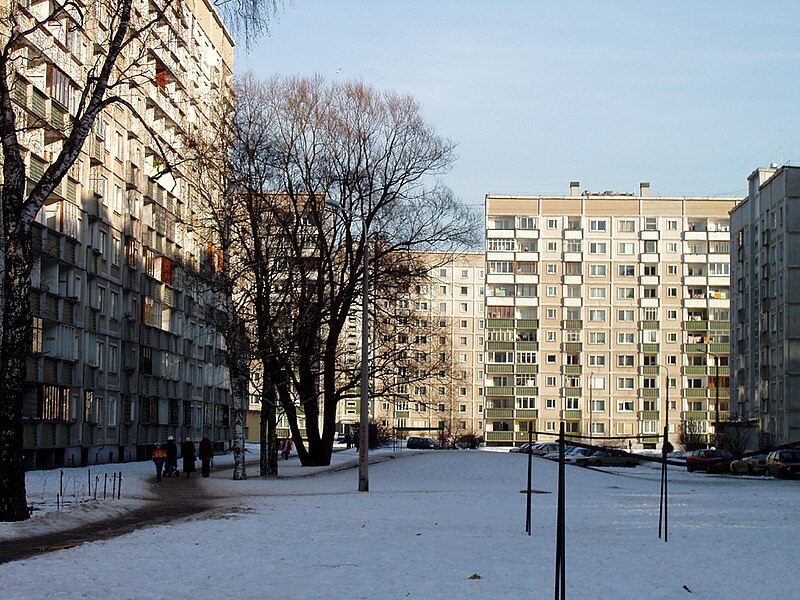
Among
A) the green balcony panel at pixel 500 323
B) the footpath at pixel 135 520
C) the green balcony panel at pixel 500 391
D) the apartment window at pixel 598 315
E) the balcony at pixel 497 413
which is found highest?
the apartment window at pixel 598 315

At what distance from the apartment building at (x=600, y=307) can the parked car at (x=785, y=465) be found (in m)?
63.7

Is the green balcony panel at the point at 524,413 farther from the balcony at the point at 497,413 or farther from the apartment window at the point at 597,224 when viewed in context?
the apartment window at the point at 597,224

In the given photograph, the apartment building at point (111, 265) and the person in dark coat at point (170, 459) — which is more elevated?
the apartment building at point (111, 265)

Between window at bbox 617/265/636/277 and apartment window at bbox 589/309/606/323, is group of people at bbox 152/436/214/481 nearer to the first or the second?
apartment window at bbox 589/309/606/323

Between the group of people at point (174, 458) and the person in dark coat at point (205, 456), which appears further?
the person in dark coat at point (205, 456)

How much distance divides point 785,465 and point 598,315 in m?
67.3

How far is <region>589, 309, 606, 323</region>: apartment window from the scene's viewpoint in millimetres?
120500

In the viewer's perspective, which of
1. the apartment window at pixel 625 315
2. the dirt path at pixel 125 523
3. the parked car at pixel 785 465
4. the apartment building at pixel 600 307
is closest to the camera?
the dirt path at pixel 125 523

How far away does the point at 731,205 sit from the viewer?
12044cm

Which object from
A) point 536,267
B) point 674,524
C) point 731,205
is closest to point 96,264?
point 674,524

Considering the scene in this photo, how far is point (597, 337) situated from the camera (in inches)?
4749

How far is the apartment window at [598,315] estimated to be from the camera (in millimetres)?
120500

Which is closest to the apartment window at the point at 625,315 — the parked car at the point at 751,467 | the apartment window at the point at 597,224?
the apartment window at the point at 597,224

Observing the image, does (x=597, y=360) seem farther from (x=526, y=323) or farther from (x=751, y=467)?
(x=751, y=467)
